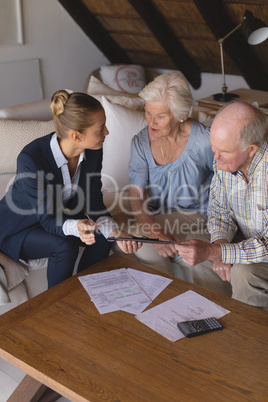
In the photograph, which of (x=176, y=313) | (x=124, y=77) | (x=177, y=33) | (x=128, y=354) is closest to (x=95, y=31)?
(x=124, y=77)

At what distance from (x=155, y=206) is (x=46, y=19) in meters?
2.73

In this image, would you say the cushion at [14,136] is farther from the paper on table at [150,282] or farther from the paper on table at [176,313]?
the paper on table at [176,313]

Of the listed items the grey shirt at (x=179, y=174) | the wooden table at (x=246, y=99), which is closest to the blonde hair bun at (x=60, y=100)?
the grey shirt at (x=179, y=174)

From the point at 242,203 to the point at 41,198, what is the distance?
0.78m

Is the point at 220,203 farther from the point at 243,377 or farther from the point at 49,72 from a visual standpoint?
the point at 49,72

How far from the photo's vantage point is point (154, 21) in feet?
12.6

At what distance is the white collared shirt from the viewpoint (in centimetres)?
190

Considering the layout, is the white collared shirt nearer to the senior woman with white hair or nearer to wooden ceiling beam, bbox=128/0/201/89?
the senior woman with white hair

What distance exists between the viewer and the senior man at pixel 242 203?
5.51ft

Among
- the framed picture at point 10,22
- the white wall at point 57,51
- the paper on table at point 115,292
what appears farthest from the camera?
the white wall at point 57,51

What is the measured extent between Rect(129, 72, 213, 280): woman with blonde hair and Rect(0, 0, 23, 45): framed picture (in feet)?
7.71

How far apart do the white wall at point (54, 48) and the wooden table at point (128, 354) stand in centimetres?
309

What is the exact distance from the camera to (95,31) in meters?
4.55

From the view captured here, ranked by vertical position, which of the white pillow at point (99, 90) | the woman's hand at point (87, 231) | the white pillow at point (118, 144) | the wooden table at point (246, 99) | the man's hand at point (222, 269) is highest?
the white pillow at point (99, 90)
